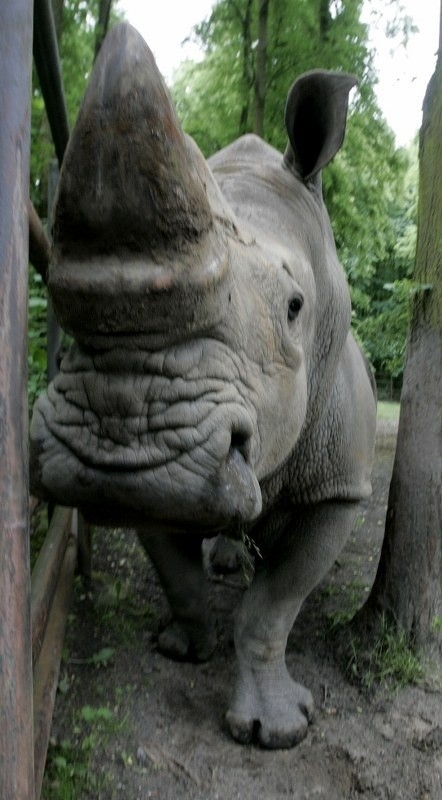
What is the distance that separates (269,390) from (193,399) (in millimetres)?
436

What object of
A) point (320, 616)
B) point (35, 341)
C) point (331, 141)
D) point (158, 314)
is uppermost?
point (331, 141)

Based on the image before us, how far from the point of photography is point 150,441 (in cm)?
200

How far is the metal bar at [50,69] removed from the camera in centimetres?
265

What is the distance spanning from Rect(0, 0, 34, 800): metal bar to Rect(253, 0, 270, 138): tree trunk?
5879mm

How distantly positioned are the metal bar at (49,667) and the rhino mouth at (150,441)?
2.27 ft

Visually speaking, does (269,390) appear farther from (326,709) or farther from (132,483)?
(326,709)

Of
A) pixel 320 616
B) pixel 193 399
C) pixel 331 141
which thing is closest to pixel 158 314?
pixel 193 399

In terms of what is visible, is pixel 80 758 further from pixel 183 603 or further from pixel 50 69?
pixel 50 69

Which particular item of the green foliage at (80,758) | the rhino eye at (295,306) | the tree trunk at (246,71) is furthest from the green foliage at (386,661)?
the tree trunk at (246,71)

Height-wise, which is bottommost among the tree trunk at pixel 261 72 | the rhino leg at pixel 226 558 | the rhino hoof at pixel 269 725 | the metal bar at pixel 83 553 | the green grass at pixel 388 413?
the green grass at pixel 388 413

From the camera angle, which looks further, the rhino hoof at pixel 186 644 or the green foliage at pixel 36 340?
the green foliage at pixel 36 340

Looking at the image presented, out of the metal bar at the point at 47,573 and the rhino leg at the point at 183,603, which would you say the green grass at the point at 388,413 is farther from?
the metal bar at the point at 47,573

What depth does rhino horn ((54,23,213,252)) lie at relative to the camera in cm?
175

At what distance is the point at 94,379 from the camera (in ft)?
6.71
